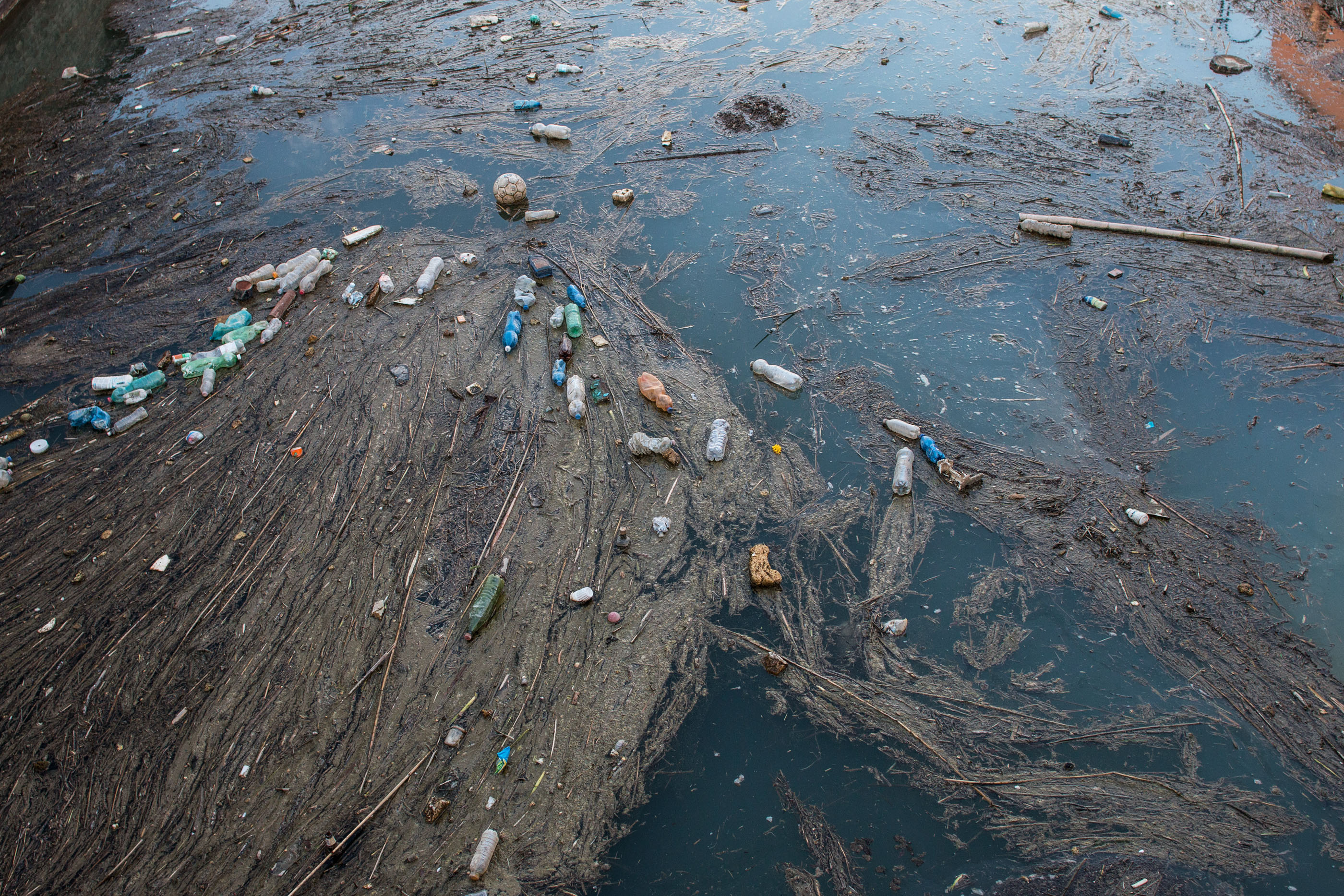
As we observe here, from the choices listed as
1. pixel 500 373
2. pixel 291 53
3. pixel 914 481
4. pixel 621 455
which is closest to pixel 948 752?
pixel 914 481

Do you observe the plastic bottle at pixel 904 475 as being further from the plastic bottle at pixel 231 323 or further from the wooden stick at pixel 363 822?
the plastic bottle at pixel 231 323

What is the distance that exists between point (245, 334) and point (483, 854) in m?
4.65

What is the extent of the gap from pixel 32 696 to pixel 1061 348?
23.1ft

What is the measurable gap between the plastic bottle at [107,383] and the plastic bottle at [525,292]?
10.1ft

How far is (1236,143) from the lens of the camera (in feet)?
22.3

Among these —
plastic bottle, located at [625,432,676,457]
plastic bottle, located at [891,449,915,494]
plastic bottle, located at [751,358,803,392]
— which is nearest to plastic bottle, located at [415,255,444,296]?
plastic bottle, located at [625,432,676,457]

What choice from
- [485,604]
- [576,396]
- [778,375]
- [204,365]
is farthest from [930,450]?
[204,365]

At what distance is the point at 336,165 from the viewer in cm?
757

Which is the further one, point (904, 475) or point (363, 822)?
point (904, 475)

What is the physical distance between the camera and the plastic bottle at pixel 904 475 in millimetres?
4383

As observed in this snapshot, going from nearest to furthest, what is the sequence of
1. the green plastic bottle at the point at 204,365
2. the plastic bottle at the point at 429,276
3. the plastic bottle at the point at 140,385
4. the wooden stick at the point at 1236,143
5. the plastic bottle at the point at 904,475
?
the plastic bottle at the point at 904,475 → the plastic bottle at the point at 140,385 → the green plastic bottle at the point at 204,365 → the plastic bottle at the point at 429,276 → the wooden stick at the point at 1236,143

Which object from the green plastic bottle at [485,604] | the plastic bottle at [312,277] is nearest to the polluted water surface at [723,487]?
the green plastic bottle at [485,604]

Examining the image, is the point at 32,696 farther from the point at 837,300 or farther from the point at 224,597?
the point at 837,300

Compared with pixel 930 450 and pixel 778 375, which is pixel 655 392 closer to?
pixel 778 375
